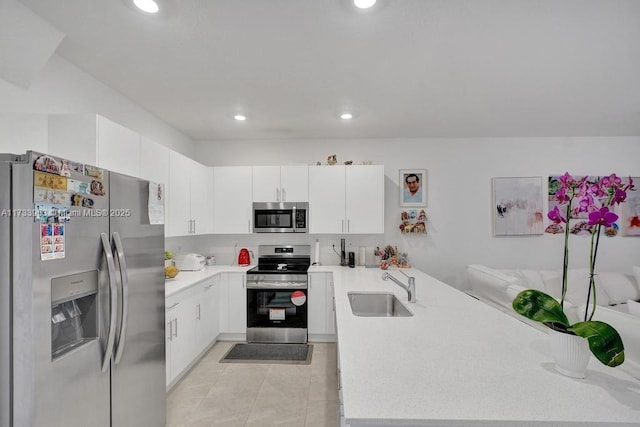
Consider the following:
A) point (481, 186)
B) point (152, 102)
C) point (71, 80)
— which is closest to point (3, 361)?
point (71, 80)

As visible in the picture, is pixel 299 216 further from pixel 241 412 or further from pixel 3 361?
pixel 3 361

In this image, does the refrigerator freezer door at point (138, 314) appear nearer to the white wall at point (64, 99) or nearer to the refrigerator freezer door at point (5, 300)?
the refrigerator freezer door at point (5, 300)

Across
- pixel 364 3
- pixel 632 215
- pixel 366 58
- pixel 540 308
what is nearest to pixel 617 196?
pixel 540 308

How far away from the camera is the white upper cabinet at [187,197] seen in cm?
301

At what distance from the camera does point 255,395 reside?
260cm

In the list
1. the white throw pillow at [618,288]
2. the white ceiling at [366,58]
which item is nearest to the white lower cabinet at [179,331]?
the white ceiling at [366,58]

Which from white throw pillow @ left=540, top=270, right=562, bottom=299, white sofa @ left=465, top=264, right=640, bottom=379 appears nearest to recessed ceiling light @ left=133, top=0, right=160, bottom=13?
white sofa @ left=465, top=264, right=640, bottom=379

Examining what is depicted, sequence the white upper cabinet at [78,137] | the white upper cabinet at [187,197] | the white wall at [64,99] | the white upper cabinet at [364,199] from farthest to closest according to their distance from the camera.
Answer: the white upper cabinet at [364,199] → the white upper cabinet at [187,197] → the white upper cabinet at [78,137] → the white wall at [64,99]

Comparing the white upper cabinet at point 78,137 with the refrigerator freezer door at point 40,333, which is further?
the white upper cabinet at point 78,137

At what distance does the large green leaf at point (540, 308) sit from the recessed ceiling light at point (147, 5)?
2053 millimetres

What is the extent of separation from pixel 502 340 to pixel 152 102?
3.23m

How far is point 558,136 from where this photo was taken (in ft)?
13.4

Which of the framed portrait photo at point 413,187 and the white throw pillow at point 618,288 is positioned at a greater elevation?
the framed portrait photo at point 413,187

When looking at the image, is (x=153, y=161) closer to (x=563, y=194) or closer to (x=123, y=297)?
(x=123, y=297)
